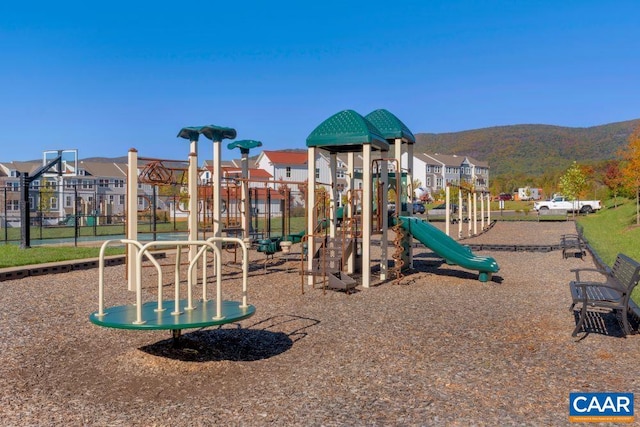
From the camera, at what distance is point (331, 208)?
41.1 ft

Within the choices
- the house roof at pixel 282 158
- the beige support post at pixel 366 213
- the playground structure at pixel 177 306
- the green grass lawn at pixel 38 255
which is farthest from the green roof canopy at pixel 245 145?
the house roof at pixel 282 158

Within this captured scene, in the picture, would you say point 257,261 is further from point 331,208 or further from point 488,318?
point 488,318

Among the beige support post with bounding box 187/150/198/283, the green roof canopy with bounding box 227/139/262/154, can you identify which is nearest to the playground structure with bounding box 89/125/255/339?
the beige support post with bounding box 187/150/198/283

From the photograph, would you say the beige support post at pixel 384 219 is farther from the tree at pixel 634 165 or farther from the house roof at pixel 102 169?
the house roof at pixel 102 169

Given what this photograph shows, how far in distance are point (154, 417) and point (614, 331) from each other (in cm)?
573

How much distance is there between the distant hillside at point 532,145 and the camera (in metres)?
152

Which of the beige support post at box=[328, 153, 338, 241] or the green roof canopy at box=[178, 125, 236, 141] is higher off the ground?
the green roof canopy at box=[178, 125, 236, 141]

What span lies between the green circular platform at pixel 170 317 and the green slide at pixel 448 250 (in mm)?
6419

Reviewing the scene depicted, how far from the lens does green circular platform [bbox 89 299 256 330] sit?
523 centimetres

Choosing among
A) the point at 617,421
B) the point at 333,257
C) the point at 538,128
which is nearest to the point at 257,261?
the point at 333,257

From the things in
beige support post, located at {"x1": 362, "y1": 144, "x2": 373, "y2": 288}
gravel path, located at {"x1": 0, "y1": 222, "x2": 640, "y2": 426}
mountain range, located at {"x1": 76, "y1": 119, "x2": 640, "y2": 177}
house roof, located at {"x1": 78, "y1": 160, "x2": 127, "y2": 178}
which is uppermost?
mountain range, located at {"x1": 76, "y1": 119, "x2": 640, "y2": 177}

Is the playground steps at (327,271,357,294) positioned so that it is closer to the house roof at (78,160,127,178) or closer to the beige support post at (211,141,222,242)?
the beige support post at (211,141,222,242)

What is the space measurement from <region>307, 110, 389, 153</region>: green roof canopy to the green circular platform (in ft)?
17.3

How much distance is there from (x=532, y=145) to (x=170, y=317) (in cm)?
17552
